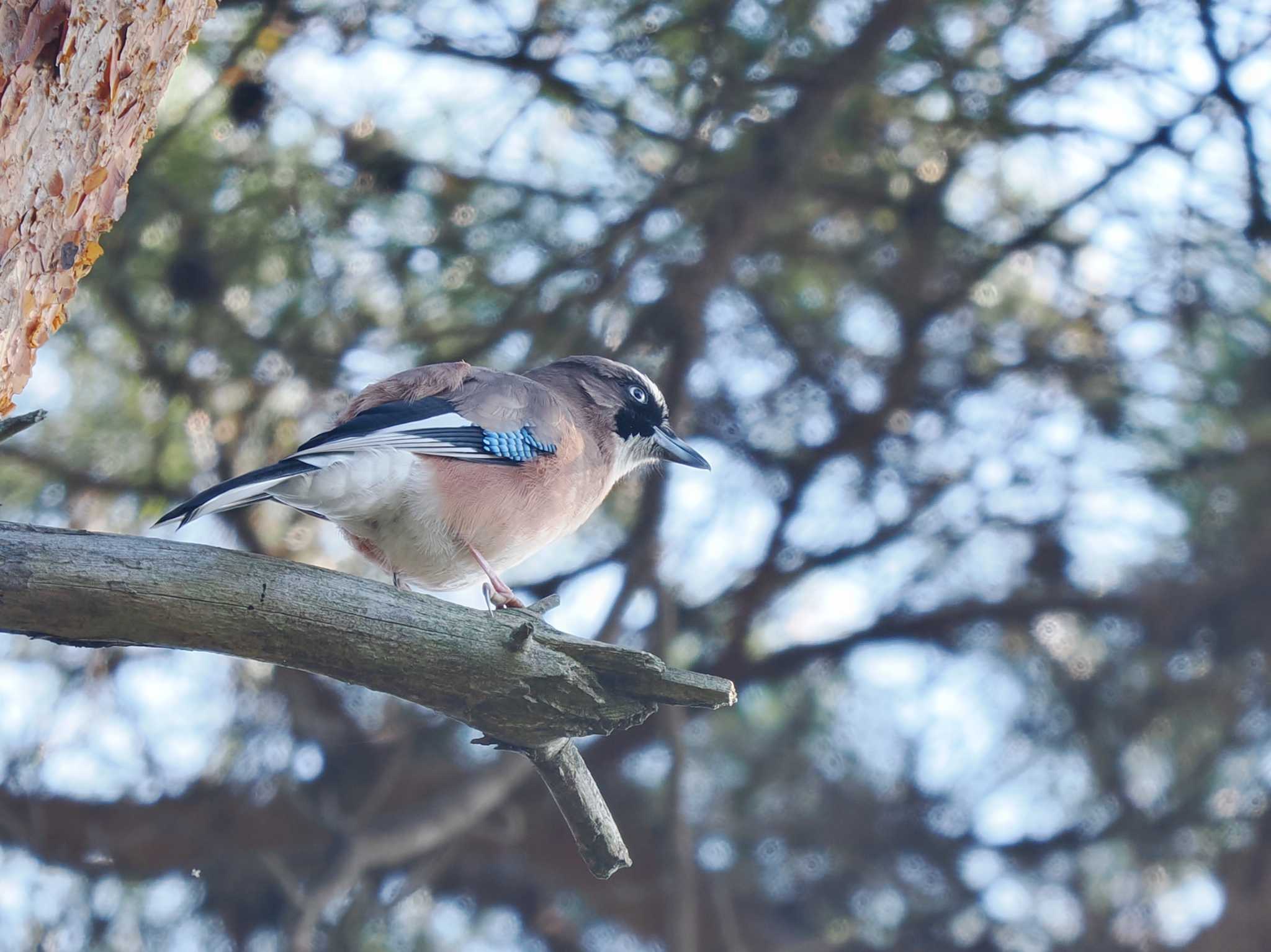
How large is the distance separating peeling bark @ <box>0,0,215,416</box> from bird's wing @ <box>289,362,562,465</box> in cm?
63

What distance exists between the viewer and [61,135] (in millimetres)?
2486

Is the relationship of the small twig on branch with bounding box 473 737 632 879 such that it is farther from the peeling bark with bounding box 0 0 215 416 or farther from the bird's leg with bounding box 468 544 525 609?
the peeling bark with bounding box 0 0 215 416

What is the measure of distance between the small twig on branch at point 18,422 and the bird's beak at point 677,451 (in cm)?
205

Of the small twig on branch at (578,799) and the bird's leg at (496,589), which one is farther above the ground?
the small twig on branch at (578,799)

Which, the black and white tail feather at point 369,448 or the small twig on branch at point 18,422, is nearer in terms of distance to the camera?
the small twig on branch at point 18,422

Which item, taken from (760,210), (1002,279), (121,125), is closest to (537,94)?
(760,210)

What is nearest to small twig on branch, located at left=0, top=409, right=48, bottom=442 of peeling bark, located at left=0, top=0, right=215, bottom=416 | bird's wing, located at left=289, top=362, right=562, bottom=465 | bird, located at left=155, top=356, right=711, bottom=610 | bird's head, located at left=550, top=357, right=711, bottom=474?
peeling bark, located at left=0, top=0, right=215, bottom=416

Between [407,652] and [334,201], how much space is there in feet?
9.50

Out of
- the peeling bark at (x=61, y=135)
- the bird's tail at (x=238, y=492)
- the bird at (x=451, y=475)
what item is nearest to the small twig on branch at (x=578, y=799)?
the bird at (x=451, y=475)

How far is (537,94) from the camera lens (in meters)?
4.92

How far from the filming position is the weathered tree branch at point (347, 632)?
7.47 feet

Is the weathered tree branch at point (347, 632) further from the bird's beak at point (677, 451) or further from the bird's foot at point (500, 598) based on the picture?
the bird's beak at point (677, 451)

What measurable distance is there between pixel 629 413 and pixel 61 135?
1826 millimetres

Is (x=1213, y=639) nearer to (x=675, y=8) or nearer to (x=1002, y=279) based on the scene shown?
(x=1002, y=279)
